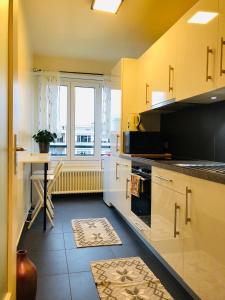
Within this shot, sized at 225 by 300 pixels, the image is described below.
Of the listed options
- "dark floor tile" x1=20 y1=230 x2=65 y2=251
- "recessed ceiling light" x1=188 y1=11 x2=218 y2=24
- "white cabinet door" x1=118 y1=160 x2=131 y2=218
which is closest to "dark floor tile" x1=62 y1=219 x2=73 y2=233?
"dark floor tile" x1=20 y1=230 x2=65 y2=251

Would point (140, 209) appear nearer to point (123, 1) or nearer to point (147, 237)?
point (147, 237)

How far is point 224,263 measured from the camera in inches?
53.7

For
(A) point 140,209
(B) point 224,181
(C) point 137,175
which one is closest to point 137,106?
(C) point 137,175

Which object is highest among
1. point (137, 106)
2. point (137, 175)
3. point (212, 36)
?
point (212, 36)

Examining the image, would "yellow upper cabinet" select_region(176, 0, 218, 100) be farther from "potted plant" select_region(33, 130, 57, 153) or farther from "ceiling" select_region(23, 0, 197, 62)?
"potted plant" select_region(33, 130, 57, 153)

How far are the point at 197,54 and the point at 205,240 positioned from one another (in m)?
1.36

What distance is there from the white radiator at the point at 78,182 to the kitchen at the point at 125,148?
0.06ft

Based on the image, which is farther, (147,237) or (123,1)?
(123,1)

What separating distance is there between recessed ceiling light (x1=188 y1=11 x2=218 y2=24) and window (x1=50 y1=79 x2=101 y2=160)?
3.01m

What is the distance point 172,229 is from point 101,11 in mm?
2476

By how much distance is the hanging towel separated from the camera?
8.77 feet

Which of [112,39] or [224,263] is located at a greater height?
[112,39]

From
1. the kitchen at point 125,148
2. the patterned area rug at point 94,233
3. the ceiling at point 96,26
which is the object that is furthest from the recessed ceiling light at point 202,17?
the patterned area rug at point 94,233

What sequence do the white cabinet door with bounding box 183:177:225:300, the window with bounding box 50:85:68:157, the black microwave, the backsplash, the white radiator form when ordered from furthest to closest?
the window with bounding box 50:85:68:157 → the white radiator → the black microwave → the backsplash → the white cabinet door with bounding box 183:177:225:300
